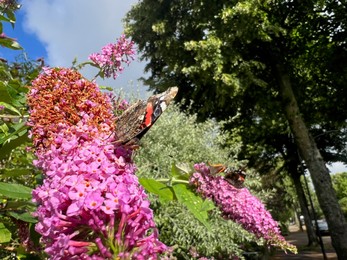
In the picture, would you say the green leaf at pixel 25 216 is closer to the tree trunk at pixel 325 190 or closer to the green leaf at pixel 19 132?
the green leaf at pixel 19 132

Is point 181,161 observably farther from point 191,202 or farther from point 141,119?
A: point 141,119

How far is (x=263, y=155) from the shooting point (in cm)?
2136

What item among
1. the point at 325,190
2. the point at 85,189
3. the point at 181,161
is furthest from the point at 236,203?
the point at 325,190

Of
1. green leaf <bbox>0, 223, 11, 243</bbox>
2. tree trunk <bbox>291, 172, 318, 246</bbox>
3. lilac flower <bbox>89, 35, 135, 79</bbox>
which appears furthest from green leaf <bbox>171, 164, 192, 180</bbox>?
tree trunk <bbox>291, 172, 318, 246</bbox>

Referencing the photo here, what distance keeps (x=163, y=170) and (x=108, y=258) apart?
20.2 ft

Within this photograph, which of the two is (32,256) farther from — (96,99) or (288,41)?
(288,41)

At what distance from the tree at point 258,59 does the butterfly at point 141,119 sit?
359 inches

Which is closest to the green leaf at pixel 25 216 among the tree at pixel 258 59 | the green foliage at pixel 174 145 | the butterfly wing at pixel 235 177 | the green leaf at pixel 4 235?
the green leaf at pixel 4 235

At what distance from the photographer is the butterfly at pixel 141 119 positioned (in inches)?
46.6

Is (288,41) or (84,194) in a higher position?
(288,41)

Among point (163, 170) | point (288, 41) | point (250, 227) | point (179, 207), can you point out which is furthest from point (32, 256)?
point (288, 41)

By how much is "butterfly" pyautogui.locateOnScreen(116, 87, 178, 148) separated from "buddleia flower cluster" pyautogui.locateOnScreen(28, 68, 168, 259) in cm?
3

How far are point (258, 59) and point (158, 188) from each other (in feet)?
39.1

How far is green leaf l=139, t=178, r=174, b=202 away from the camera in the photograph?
1.25 m
